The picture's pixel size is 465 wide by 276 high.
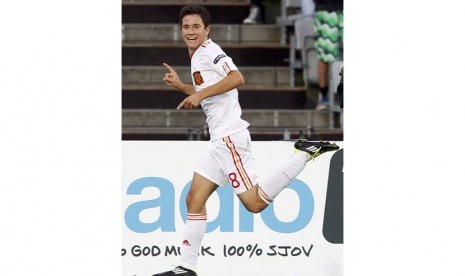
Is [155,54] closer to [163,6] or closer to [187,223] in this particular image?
[163,6]

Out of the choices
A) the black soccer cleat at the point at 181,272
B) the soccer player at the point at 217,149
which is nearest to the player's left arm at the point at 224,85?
the soccer player at the point at 217,149

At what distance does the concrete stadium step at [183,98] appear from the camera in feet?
48.2

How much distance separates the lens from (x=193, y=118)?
14633 mm

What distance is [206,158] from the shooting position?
40.0 ft

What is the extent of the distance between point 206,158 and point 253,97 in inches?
108

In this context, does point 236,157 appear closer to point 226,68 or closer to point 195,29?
point 226,68

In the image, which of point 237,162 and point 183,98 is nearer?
point 237,162

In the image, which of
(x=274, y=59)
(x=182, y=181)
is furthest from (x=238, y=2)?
(x=182, y=181)

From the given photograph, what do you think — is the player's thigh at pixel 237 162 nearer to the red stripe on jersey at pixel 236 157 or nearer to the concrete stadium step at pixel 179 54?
the red stripe on jersey at pixel 236 157

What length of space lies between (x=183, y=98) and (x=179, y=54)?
453 mm

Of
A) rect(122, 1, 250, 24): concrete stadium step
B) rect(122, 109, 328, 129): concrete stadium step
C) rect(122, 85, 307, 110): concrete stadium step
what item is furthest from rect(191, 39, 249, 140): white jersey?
rect(122, 1, 250, 24): concrete stadium step

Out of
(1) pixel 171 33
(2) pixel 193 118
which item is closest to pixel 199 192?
(2) pixel 193 118

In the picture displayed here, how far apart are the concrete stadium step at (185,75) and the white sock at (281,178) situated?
2.73 m

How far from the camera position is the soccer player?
12062 millimetres
